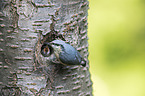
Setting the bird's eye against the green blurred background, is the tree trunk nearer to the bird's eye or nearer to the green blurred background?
the bird's eye

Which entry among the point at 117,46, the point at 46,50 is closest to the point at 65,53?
the point at 46,50

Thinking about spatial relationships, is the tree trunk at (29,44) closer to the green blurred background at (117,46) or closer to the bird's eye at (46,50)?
the bird's eye at (46,50)

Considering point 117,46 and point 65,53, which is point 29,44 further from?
point 117,46

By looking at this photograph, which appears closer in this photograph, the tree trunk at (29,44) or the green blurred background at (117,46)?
the tree trunk at (29,44)

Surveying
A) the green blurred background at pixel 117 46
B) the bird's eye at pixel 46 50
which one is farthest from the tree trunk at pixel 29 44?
the green blurred background at pixel 117 46

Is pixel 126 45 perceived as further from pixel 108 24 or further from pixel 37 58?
pixel 37 58
